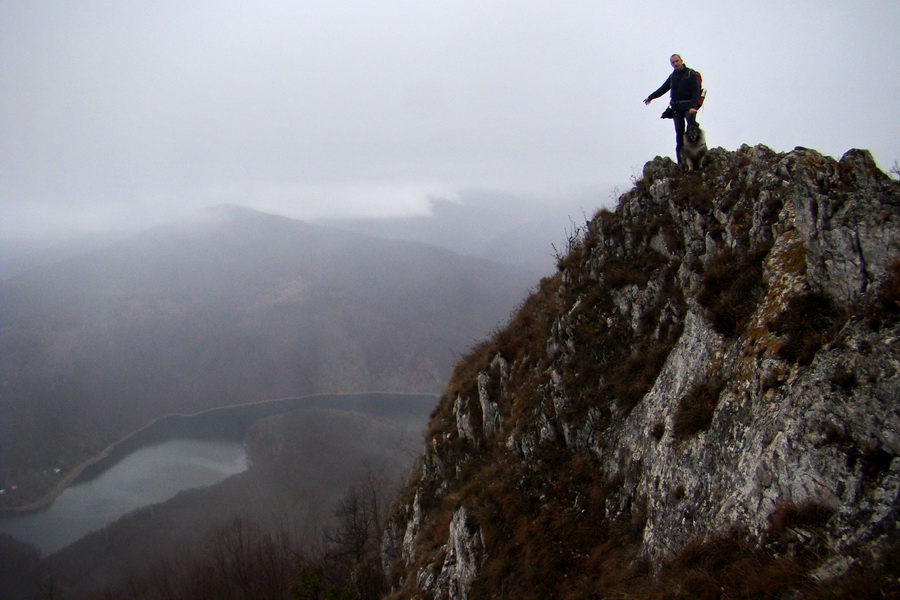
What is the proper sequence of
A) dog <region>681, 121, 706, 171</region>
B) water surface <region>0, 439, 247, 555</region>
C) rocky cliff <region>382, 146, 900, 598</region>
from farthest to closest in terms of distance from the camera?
water surface <region>0, 439, 247, 555</region>, dog <region>681, 121, 706, 171</region>, rocky cliff <region>382, 146, 900, 598</region>

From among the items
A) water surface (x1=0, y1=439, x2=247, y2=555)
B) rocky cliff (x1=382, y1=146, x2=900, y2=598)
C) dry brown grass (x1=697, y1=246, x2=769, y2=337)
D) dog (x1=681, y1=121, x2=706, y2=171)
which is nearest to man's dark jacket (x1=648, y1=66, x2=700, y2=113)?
dog (x1=681, y1=121, x2=706, y2=171)

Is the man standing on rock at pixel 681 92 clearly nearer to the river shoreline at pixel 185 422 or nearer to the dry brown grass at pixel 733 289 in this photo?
the dry brown grass at pixel 733 289

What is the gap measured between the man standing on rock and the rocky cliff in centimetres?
183

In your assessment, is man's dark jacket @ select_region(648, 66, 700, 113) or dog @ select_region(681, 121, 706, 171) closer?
man's dark jacket @ select_region(648, 66, 700, 113)

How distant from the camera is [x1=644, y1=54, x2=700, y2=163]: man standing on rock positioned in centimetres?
1450

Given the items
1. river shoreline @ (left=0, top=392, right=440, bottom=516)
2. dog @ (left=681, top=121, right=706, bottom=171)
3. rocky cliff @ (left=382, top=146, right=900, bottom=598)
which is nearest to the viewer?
rocky cliff @ (left=382, top=146, right=900, bottom=598)

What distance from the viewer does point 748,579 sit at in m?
6.77

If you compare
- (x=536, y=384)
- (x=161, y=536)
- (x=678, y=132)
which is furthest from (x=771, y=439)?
(x=161, y=536)

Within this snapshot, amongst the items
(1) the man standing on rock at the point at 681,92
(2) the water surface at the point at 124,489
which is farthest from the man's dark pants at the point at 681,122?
(2) the water surface at the point at 124,489

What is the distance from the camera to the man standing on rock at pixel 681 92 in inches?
571

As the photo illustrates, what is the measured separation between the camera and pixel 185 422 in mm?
177750

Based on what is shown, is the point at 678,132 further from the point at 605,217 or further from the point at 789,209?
the point at 789,209

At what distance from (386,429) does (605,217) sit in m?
135

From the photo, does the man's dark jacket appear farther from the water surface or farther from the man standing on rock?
the water surface
